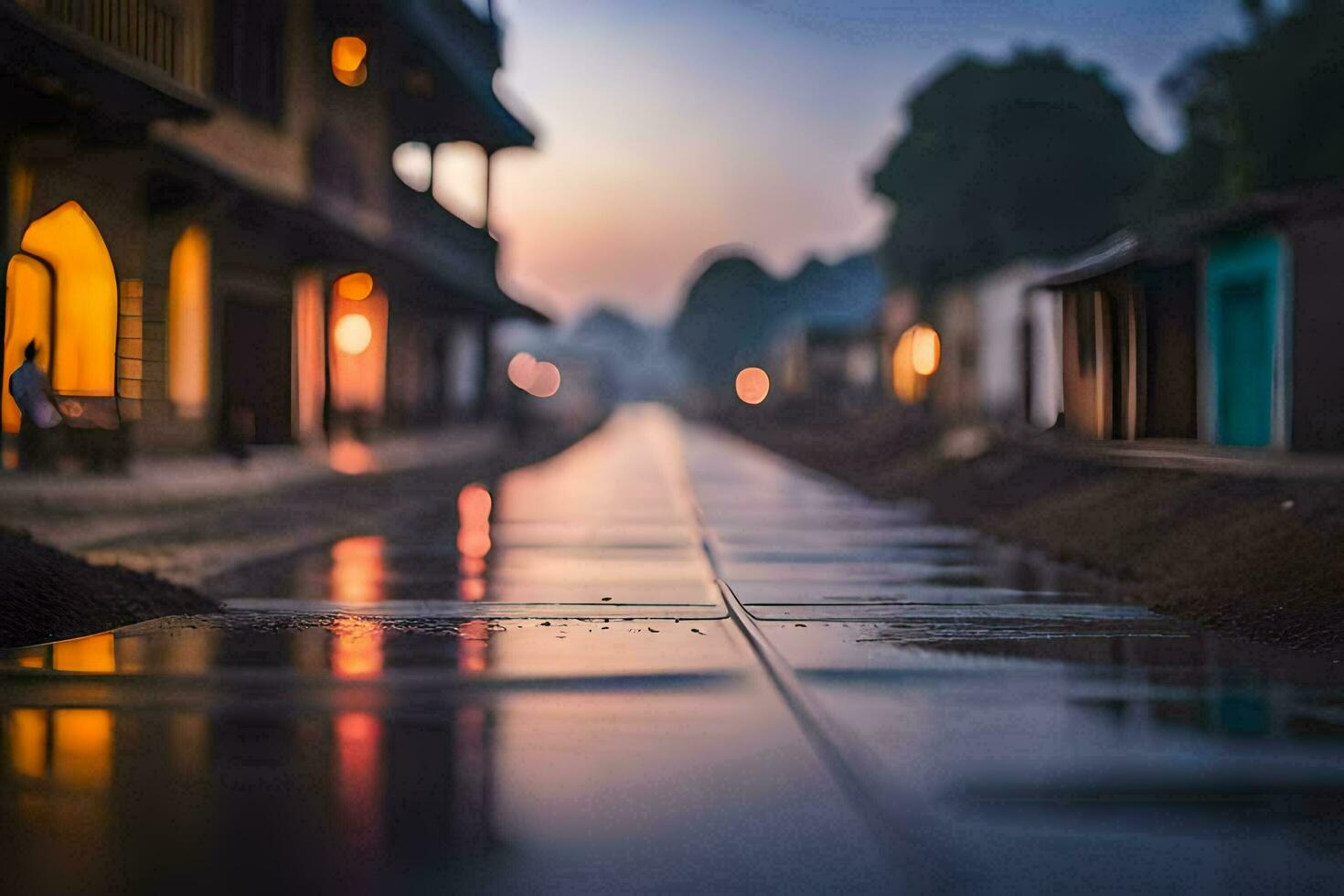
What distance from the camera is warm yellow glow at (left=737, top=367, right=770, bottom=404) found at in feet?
398

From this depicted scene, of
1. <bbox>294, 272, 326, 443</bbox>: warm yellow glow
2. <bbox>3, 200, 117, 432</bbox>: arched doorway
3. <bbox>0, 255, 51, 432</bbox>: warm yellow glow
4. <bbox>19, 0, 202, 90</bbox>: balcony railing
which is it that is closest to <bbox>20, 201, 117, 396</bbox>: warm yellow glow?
<bbox>3, 200, 117, 432</bbox>: arched doorway

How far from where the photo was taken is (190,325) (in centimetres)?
2123

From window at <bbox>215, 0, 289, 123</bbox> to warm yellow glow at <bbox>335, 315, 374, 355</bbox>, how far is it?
5.50 meters

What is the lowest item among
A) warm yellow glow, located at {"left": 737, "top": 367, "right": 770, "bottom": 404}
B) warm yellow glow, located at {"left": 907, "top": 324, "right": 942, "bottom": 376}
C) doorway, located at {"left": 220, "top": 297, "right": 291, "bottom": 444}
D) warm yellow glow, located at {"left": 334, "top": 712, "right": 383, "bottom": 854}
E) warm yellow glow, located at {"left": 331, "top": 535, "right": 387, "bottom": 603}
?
warm yellow glow, located at {"left": 334, "top": 712, "right": 383, "bottom": 854}

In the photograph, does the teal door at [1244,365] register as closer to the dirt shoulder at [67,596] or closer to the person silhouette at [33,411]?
the person silhouette at [33,411]

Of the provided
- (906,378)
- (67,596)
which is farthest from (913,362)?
(67,596)

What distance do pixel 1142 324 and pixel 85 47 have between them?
53.0ft

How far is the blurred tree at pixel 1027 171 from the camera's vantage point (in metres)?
60.3

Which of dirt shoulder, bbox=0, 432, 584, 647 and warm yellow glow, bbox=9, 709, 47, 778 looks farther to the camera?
dirt shoulder, bbox=0, 432, 584, 647

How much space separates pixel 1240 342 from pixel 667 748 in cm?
1891

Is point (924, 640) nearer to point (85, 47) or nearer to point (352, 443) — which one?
point (85, 47)

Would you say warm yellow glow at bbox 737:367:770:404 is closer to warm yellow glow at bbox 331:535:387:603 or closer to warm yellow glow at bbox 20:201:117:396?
warm yellow glow at bbox 20:201:117:396

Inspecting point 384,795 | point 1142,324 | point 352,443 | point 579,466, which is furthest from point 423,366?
point 384,795

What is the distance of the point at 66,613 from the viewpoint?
939cm
